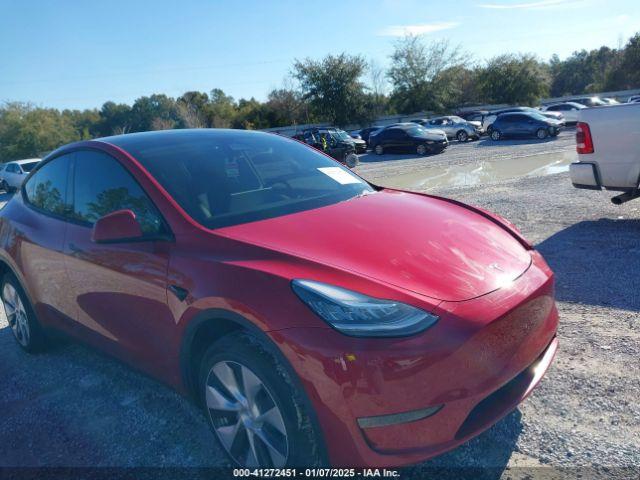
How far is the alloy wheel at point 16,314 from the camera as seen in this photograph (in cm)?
427

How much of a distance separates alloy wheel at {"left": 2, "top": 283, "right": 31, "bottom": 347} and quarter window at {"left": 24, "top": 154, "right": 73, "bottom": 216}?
868 millimetres

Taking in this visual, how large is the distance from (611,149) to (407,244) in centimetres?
505

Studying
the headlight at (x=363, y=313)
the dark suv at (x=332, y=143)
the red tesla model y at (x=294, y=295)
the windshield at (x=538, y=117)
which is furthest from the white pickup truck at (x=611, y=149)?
the windshield at (x=538, y=117)

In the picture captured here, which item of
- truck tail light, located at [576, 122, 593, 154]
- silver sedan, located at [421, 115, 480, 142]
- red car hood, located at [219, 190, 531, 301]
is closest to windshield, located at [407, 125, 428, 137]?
silver sedan, located at [421, 115, 480, 142]

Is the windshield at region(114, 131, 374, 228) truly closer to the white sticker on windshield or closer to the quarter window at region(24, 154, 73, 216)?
the white sticker on windshield

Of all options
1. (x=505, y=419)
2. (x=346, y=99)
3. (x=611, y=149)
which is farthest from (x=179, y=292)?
(x=346, y=99)

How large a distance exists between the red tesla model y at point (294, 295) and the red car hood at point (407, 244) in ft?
0.04

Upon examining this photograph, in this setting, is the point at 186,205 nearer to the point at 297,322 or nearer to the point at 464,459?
the point at 297,322

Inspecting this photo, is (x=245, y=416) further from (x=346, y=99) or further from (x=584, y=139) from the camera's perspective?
(x=346, y=99)

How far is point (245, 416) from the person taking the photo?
7.95ft

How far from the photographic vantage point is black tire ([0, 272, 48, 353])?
A: 415cm

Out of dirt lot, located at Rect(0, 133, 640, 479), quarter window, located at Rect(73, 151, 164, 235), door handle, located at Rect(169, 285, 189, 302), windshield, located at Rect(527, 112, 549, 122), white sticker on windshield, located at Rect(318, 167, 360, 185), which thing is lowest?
dirt lot, located at Rect(0, 133, 640, 479)

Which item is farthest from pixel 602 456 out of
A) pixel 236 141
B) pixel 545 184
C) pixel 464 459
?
pixel 545 184

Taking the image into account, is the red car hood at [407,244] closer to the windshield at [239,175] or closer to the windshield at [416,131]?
the windshield at [239,175]
